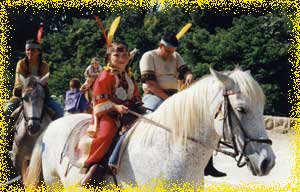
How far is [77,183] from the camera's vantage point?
5043mm

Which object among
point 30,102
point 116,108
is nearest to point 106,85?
point 116,108

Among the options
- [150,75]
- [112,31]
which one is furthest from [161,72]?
[112,31]

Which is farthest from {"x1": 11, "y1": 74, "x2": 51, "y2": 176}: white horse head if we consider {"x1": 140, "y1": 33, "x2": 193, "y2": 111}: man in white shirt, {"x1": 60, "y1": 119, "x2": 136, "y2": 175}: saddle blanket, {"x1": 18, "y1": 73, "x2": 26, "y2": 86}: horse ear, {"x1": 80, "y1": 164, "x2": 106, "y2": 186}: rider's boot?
{"x1": 80, "y1": 164, "x2": 106, "y2": 186}: rider's boot

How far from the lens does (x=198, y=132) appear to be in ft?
14.1

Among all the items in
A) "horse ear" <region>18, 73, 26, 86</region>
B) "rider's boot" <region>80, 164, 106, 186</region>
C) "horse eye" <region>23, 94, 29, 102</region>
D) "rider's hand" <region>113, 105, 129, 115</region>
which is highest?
"horse ear" <region>18, 73, 26, 86</region>

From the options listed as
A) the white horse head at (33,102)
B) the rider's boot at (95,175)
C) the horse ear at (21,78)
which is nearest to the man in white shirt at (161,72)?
the rider's boot at (95,175)

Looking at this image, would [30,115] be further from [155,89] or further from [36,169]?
[155,89]

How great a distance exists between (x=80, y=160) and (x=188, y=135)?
1282 millimetres

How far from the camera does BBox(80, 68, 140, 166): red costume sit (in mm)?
4699

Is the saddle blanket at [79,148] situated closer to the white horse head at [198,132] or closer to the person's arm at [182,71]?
the white horse head at [198,132]

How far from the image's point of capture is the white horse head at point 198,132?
393cm

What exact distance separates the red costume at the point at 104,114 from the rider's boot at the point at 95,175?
0.06 metres

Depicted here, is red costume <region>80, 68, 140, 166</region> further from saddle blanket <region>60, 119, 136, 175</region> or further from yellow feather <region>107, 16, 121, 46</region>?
yellow feather <region>107, 16, 121, 46</region>

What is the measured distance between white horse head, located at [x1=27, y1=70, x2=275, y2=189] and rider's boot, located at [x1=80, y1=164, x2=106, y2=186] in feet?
0.31
